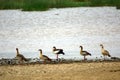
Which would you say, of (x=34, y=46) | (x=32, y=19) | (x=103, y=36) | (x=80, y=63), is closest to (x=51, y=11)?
(x=32, y=19)

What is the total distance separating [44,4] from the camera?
148 ft

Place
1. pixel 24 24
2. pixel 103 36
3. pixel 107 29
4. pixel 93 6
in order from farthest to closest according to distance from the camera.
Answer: pixel 93 6
pixel 24 24
pixel 107 29
pixel 103 36

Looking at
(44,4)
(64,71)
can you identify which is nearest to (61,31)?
(64,71)

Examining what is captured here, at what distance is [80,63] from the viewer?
17516mm

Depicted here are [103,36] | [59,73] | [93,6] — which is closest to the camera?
[59,73]

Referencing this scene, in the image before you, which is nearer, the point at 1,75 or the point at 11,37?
the point at 1,75

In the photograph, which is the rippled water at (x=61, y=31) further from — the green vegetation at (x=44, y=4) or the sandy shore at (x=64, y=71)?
the sandy shore at (x=64, y=71)

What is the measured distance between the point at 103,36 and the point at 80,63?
9.24m

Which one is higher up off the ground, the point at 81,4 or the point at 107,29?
the point at 81,4

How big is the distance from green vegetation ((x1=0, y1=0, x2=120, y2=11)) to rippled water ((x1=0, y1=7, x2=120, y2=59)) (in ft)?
2.85

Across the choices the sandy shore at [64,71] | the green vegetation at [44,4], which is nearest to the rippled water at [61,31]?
the green vegetation at [44,4]

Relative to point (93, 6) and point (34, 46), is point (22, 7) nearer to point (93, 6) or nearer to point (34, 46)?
point (93, 6)

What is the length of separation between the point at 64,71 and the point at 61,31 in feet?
47.1

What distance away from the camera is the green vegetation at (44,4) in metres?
44.7
